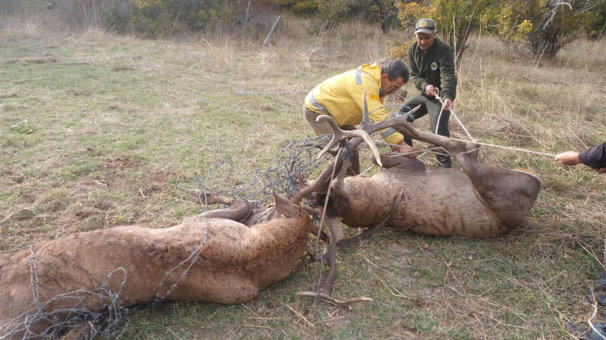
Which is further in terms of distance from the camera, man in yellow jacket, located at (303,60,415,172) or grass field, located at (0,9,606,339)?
man in yellow jacket, located at (303,60,415,172)

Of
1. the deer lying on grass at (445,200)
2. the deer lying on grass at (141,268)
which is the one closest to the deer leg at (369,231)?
the deer lying on grass at (445,200)

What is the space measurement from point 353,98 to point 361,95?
0.11 meters

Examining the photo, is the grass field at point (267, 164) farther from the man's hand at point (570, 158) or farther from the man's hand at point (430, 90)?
the man's hand at point (430, 90)

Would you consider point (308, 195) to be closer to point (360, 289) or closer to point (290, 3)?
point (360, 289)

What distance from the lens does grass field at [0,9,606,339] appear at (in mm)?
3006

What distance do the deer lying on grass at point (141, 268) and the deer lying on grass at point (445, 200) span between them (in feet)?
2.70

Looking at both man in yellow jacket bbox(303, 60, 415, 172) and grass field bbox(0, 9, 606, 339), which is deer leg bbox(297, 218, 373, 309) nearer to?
grass field bbox(0, 9, 606, 339)

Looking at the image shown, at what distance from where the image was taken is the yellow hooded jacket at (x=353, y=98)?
403 centimetres

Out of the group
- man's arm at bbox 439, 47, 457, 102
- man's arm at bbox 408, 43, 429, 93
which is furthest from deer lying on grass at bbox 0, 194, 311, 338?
man's arm at bbox 408, 43, 429, 93

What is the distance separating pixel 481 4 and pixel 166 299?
9.18m

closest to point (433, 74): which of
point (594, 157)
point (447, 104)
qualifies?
point (447, 104)

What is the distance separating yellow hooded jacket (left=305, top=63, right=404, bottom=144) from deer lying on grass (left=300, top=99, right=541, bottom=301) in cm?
22

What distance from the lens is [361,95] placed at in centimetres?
416

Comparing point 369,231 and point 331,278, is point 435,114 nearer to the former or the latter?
point 369,231
